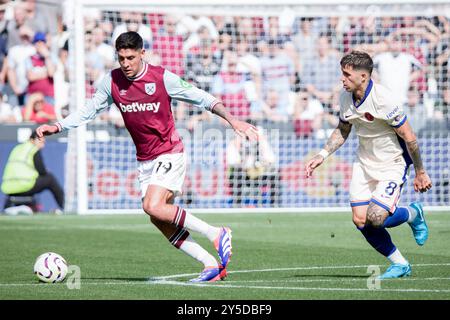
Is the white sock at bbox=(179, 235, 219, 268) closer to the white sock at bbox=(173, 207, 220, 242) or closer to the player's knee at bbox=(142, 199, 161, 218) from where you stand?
the white sock at bbox=(173, 207, 220, 242)

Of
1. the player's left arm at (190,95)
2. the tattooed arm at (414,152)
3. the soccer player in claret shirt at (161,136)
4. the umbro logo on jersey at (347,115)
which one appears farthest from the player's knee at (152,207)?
the tattooed arm at (414,152)

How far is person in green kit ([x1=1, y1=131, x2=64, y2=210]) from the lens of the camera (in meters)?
21.0

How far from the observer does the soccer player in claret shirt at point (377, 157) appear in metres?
10.5

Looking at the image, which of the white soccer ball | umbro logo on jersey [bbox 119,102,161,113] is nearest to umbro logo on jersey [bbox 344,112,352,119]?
umbro logo on jersey [bbox 119,102,161,113]

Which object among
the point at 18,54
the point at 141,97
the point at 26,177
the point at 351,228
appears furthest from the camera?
the point at 18,54

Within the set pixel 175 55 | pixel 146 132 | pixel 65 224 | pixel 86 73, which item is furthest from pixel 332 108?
pixel 146 132

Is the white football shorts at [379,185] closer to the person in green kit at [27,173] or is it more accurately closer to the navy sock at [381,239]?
the navy sock at [381,239]

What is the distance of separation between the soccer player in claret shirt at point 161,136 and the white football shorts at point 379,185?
1.33 meters

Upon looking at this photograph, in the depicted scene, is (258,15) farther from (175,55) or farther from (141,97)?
(141,97)

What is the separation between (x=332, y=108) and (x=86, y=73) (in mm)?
4897

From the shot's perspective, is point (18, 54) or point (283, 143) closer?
point (283, 143)

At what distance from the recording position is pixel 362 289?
930 centimetres

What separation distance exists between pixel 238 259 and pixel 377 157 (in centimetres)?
263

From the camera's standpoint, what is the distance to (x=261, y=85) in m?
22.6
